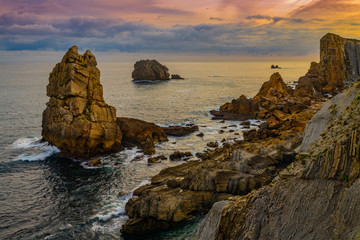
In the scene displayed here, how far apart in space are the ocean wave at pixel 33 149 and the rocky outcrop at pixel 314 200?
48431 mm

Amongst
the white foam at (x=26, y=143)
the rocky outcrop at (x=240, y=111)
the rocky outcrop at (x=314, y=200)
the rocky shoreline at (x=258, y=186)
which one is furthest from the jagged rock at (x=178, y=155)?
the rocky outcrop at (x=314, y=200)

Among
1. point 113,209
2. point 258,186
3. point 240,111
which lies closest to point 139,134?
point 113,209

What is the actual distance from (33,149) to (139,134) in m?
Result: 21.8

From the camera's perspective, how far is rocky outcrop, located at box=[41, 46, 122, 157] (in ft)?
177

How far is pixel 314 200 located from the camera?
13891mm

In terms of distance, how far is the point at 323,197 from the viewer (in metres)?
13.6

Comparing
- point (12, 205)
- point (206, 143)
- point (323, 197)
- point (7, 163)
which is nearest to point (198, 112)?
point (206, 143)

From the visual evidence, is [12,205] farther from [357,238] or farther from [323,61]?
[323,61]

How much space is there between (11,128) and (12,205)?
43941 millimetres

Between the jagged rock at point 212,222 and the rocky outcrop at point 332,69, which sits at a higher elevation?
the rocky outcrop at point 332,69

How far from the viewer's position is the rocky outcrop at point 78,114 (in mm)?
54000

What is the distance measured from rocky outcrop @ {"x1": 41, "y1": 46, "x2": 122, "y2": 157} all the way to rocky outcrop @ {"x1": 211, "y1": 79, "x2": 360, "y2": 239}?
4289 centimetres

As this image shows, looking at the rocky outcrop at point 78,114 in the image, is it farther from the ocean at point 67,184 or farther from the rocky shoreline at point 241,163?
→ the ocean at point 67,184

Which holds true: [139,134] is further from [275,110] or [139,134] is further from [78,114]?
[275,110]
